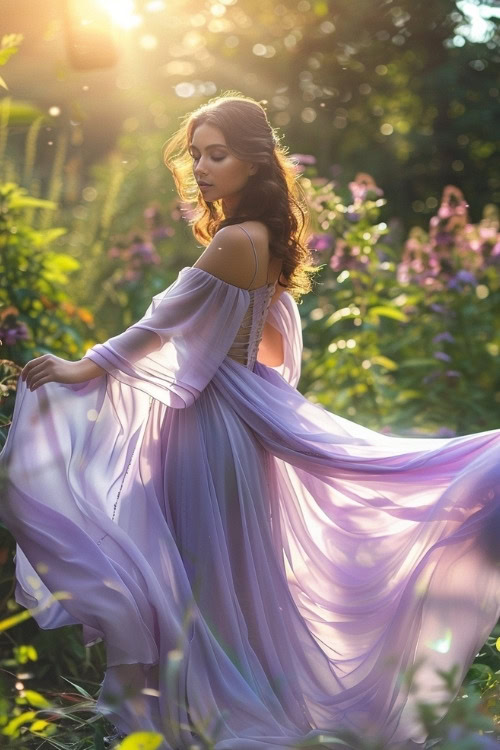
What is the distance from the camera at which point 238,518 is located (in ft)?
8.01

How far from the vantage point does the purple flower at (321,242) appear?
433 centimetres

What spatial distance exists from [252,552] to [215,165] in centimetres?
95

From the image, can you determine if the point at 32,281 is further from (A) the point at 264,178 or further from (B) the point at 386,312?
(B) the point at 386,312

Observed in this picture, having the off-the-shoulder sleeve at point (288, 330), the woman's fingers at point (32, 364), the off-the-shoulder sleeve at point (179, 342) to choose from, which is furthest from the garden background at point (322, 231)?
the off-the-shoulder sleeve at point (288, 330)

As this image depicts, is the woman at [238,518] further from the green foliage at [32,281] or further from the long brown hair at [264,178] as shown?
the green foliage at [32,281]

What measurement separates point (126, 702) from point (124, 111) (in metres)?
13.4

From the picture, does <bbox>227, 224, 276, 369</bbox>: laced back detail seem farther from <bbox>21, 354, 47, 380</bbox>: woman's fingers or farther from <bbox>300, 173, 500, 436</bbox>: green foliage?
<bbox>300, 173, 500, 436</bbox>: green foliage

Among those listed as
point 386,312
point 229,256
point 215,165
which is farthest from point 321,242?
point 229,256

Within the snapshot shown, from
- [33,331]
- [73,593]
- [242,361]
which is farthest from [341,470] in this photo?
[33,331]

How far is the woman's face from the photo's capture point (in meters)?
2.48

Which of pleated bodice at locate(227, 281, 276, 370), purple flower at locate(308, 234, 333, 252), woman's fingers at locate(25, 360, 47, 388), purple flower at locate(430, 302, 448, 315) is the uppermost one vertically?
woman's fingers at locate(25, 360, 47, 388)

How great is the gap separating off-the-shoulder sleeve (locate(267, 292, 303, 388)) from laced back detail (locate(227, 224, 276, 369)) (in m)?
0.19

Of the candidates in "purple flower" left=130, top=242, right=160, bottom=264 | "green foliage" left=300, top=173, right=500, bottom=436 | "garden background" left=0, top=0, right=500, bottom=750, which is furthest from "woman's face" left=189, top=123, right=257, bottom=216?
"purple flower" left=130, top=242, right=160, bottom=264

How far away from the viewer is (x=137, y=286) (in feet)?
17.1
